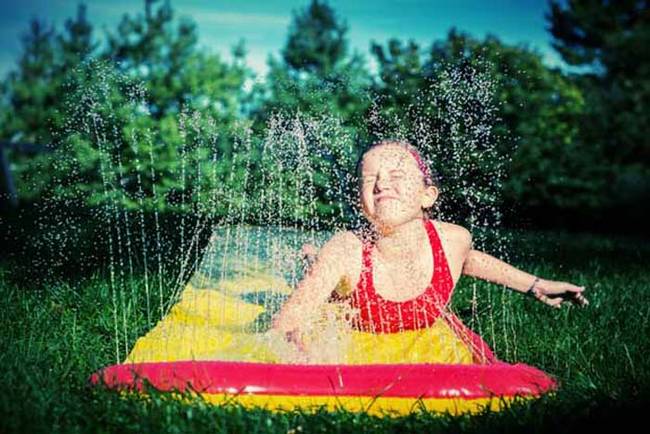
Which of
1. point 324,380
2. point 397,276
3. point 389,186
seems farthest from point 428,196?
point 324,380

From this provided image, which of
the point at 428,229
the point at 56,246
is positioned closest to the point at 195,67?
the point at 56,246

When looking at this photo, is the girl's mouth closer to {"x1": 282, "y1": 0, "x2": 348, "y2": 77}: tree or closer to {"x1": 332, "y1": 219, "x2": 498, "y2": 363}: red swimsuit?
{"x1": 332, "y1": 219, "x2": 498, "y2": 363}: red swimsuit

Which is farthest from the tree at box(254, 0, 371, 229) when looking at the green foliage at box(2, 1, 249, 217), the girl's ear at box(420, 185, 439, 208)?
the girl's ear at box(420, 185, 439, 208)

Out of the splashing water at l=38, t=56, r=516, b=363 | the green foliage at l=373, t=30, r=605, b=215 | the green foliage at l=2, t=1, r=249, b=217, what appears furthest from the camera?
the green foliage at l=2, t=1, r=249, b=217

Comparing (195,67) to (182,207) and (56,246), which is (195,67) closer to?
(182,207)

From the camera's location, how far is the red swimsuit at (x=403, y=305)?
2.66 m

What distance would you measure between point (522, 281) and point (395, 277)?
0.55 metres

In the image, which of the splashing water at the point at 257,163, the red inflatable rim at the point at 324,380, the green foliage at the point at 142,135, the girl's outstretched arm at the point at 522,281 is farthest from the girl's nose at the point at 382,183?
the green foliage at the point at 142,135

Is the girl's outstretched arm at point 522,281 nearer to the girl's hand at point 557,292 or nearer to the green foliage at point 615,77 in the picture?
the girl's hand at point 557,292

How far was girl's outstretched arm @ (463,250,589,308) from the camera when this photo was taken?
8.48ft

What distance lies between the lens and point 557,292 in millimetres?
2607

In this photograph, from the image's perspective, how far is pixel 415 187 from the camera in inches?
108

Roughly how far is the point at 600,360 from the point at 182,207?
223 inches

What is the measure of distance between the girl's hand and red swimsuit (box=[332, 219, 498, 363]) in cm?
31
